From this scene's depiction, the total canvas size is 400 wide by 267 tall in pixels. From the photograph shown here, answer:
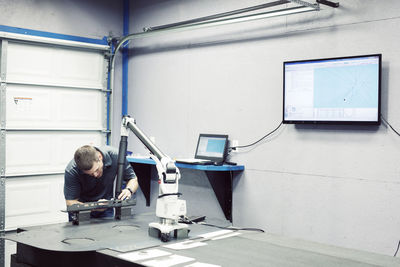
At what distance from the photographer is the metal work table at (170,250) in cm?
210

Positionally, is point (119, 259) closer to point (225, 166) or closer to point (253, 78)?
point (225, 166)

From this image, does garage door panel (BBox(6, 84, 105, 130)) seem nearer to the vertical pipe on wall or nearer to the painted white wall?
the vertical pipe on wall

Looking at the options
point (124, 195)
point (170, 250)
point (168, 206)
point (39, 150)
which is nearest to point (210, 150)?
point (124, 195)

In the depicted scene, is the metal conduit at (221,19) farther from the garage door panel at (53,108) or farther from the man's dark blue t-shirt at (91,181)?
the man's dark blue t-shirt at (91,181)

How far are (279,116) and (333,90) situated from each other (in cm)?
57

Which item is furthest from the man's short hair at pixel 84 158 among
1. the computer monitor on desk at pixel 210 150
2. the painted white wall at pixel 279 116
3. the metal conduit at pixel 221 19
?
the metal conduit at pixel 221 19

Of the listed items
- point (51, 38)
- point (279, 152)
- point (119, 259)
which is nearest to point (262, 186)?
point (279, 152)

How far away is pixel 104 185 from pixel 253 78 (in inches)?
63.2

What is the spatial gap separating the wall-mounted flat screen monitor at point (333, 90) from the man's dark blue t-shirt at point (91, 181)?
1393mm

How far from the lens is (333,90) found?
3564mm

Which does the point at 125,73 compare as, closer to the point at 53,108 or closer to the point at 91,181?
the point at 53,108

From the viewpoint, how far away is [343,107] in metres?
3.52

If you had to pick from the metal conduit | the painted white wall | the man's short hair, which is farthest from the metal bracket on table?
the metal conduit

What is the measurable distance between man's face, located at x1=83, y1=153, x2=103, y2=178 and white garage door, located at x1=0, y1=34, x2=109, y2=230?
5.60 ft
